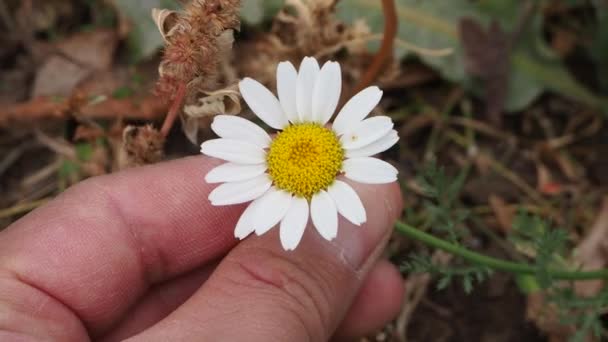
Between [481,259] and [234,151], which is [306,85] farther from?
[481,259]

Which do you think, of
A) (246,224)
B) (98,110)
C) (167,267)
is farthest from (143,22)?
(246,224)

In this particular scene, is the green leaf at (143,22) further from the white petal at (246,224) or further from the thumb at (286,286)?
the white petal at (246,224)

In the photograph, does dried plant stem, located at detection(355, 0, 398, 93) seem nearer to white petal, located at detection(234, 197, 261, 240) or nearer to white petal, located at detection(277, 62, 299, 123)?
white petal, located at detection(277, 62, 299, 123)

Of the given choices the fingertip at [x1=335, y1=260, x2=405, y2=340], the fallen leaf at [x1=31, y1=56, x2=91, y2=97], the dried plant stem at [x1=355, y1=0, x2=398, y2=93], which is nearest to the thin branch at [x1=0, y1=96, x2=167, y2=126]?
the fallen leaf at [x1=31, y1=56, x2=91, y2=97]

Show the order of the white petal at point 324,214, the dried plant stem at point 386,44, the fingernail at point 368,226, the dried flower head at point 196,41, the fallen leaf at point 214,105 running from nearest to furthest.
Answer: the white petal at point 324,214
the dried flower head at point 196,41
the fallen leaf at point 214,105
the fingernail at point 368,226
the dried plant stem at point 386,44

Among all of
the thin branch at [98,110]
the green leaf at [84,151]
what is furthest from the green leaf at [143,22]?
the green leaf at [84,151]

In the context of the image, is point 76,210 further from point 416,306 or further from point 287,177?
point 416,306

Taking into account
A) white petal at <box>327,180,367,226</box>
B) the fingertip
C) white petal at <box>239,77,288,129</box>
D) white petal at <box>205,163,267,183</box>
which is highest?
white petal at <box>239,77,288,129</box>

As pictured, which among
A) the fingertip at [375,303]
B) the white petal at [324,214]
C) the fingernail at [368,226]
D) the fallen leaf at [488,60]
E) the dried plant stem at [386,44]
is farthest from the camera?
the fallen leaf at [488,60]
